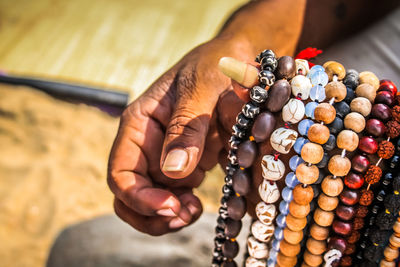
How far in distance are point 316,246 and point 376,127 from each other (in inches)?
9.7

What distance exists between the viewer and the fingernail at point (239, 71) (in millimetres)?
648

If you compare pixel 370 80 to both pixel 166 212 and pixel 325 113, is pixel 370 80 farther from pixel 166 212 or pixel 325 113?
pixel 166 212

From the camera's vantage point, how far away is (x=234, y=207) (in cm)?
79

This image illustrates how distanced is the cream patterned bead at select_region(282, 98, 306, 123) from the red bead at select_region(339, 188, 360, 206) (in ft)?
0.51

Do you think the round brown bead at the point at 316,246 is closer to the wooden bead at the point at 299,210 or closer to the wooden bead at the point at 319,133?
the wooden bead at the point at 299,210

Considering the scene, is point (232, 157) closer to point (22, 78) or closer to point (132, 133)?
point (132, 133)

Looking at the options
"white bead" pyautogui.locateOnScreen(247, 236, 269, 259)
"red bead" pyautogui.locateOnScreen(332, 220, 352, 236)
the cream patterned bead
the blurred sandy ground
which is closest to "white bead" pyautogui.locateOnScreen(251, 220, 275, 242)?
"white bead" pyautogui.locateOnScreen(247, 236, 269, 259)

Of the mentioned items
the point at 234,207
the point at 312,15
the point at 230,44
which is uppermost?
the point at 312,15

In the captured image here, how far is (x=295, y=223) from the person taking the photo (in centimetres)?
73

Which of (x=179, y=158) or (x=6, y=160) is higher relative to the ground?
(x=179, y=158)

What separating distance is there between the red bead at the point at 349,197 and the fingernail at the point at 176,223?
1.15 feet

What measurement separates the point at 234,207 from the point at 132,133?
30cm

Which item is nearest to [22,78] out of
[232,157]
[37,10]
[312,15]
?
[37,10]

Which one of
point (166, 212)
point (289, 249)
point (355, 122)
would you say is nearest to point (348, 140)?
point (355, 122)
